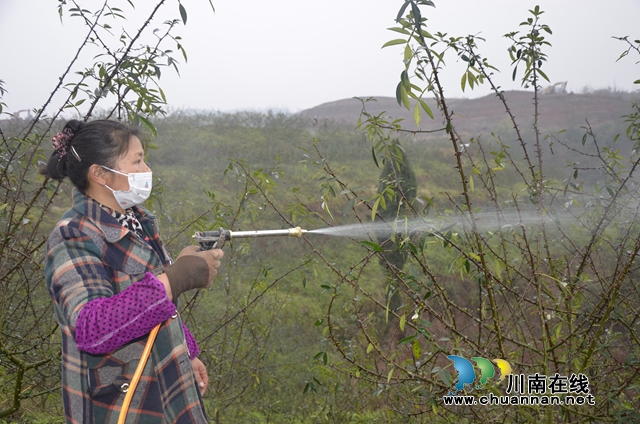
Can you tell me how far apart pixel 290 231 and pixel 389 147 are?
2.01ft

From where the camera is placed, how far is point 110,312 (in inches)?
53.2

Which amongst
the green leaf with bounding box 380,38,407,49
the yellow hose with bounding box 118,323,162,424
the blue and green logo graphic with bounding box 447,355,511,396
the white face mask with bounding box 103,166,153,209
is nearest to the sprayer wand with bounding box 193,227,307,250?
the white face mask with bounding box 103,166,153,209

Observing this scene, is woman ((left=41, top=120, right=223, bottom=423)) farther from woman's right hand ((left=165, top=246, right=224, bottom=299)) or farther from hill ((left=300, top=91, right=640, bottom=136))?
hill ((left=300, top=91, right=640, bottom=136))

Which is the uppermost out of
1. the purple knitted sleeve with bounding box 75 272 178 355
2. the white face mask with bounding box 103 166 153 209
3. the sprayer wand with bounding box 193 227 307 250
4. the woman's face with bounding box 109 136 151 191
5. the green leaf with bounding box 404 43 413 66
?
the green leaf with bounding box 404 43 413 66

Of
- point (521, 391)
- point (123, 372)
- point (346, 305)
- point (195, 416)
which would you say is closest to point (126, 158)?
point (123, 372)

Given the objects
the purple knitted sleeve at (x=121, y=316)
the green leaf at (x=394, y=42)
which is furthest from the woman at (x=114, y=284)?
the green leaf at (x=394, y=42)

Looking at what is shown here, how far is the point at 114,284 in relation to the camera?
5.16ft

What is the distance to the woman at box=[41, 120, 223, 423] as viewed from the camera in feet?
4.56

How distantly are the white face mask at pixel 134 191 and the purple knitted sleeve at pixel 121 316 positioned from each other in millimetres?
437

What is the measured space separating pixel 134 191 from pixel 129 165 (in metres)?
0.10

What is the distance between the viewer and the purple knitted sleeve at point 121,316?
52.7 inches

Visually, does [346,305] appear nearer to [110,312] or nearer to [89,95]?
[110,312]

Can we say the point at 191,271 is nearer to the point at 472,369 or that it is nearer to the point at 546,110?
the point at 472,369

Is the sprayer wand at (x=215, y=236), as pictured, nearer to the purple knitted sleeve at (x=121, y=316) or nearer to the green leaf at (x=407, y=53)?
the purple knitted sleeve at (x=121, y=316)
